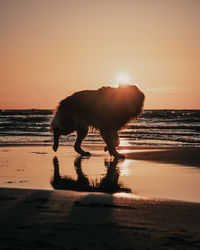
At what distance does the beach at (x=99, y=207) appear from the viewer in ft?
9.39

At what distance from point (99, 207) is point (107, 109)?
5041mm

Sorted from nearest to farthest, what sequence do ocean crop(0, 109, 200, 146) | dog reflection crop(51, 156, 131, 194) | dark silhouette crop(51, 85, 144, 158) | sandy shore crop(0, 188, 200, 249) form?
sandy shore crop(0, 188, 200, 249)
dog reflection crop(51, 156, 131, 194)
dark silhouette crop(51, 85, 144, 158)
ocean crop(0, 109, 200, 146)

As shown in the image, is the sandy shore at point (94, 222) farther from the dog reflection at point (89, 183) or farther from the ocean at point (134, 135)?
the ocean at point (134, 135)

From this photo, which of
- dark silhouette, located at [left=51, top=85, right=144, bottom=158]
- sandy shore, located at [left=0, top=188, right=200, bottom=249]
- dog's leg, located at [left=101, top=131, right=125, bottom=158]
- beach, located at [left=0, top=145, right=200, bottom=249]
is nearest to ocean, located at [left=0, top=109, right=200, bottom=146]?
dark silhouette, located at [left=51, top=85, right=144, bottom=158]

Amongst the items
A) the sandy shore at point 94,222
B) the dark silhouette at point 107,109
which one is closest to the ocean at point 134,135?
the dark silhouette at point 107,109

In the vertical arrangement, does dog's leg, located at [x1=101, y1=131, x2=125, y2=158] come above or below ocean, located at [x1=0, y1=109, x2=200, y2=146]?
above

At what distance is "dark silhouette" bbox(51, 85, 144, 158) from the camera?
880 centimetres

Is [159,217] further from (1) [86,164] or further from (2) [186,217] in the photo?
(1) [86,164]

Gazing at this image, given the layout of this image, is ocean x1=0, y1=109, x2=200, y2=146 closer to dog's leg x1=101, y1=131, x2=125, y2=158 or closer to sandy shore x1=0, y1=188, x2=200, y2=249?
dog's leg x1=101, y1=131, x2=125, y2=158

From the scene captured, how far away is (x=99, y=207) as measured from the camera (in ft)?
13.0

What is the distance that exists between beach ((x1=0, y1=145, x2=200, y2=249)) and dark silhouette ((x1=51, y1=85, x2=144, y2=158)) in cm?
153

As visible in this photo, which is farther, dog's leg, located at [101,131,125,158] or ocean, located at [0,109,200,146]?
ocean, located at [0,109,200,146]

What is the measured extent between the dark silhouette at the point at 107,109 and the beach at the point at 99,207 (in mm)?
1531

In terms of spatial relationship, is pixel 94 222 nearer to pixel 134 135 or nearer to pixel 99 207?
pixel 99 207
